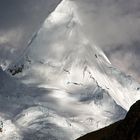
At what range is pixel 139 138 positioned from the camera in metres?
59.6

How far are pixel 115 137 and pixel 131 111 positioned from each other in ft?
12.6

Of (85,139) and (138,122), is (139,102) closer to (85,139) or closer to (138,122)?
(138,122)

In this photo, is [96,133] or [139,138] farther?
[96,133]

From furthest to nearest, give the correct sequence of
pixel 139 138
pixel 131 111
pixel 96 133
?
1. pixel 96 133
2. pixel 131 111
3. pixel 139 138

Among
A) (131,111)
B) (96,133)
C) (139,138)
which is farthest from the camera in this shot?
(96,133)

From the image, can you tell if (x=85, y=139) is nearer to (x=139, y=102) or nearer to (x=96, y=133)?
(x=96, y=133)

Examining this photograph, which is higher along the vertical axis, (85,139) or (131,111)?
(131,111)

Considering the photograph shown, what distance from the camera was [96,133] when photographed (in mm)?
86938

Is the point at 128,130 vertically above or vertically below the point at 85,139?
above

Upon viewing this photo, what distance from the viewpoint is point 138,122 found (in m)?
62.3

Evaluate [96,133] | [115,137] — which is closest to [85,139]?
[96,133]

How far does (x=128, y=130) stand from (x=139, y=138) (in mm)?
3465

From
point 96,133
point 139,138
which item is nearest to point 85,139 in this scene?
point 96,133

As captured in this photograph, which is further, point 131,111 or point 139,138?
point 131,111
